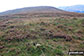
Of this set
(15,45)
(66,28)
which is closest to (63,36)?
(66,28)

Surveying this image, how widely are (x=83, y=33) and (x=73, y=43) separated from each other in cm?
323

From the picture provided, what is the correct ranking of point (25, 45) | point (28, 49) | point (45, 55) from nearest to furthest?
point (45, 55) → point (28, 49) → point (25, 45)

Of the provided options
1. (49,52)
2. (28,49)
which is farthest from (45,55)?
(28,49)

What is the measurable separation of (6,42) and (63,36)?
733 centimetres

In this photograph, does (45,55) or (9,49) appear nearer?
(45,55)

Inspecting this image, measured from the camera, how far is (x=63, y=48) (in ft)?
34.9

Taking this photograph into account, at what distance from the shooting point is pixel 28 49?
33.7 feet

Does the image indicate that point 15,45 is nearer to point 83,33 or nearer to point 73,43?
point 73,43

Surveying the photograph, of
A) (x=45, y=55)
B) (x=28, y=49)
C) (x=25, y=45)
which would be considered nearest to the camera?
(x=45, y=55)

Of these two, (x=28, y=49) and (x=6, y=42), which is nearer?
(x=28, y=49)

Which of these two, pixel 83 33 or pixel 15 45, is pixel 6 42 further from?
pixel 83 33

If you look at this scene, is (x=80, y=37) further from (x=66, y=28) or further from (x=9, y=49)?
(x=9, y=49)

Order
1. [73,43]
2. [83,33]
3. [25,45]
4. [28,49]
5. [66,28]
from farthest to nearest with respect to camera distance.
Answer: [66,28] → [83,33] → [73,43] → [25,45] → [28,49]

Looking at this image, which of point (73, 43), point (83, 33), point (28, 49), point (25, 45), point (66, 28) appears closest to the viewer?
point (28, 49)
